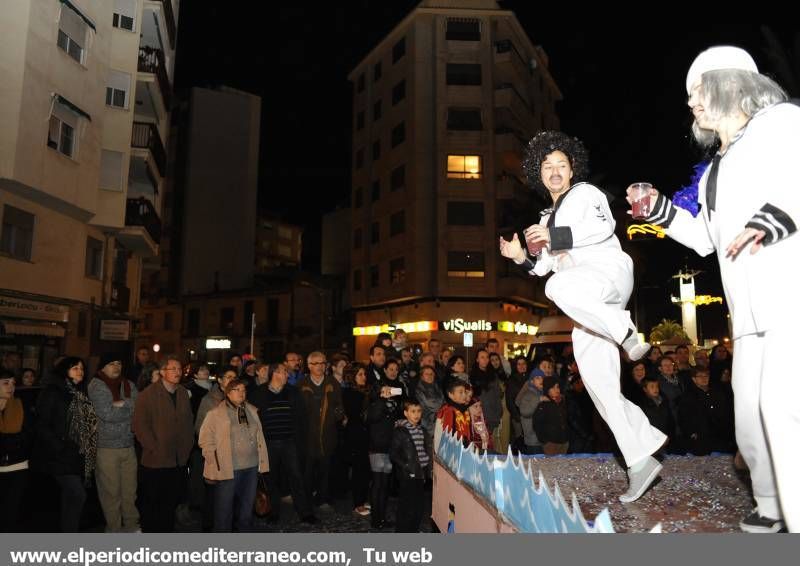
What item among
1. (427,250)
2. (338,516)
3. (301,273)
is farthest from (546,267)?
(301,273)

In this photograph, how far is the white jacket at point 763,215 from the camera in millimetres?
2486

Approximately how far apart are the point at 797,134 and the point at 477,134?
36.2 meters

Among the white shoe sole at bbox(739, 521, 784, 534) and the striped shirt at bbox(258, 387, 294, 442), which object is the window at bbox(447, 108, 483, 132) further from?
the white shoe sole at bbox(739, 521, 784, 534)

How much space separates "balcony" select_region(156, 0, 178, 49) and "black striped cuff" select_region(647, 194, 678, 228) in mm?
27182

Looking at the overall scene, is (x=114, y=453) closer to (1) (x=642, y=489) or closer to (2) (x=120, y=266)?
(1) (x=642, y=489)

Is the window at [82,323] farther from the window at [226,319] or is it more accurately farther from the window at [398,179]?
the window at [226,319]

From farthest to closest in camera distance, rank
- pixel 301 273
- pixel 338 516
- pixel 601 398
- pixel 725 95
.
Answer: pixel 301 273 → pixel 338 516 → pixel 601 398 → pixel 725 95

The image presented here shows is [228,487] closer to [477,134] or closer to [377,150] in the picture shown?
[477,134]

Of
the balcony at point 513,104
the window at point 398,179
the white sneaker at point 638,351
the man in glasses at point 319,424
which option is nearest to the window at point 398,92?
the window at point 398,179

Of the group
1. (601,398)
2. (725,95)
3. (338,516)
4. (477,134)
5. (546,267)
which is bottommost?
(338,516)

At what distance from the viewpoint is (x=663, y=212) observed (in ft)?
10.8

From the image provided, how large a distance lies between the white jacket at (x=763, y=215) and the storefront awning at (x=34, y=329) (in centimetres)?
1820

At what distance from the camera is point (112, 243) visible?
2267 centimetres

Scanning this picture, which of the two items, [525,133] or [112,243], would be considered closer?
[112,243]
